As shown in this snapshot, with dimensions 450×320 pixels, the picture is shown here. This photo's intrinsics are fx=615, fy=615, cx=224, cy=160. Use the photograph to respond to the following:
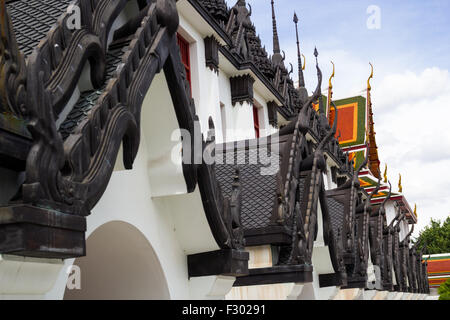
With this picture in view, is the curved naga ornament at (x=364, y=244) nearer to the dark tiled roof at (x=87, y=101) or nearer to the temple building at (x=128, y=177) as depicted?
the temple building at (x=128, y=177)

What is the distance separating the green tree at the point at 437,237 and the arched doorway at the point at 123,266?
6109 cm

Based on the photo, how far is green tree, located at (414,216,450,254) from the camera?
6341cm

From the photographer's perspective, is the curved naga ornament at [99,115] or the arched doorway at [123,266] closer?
the curved naga ornament at [99,115]

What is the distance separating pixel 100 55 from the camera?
4207 millimetres

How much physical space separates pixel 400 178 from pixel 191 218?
3893 cm

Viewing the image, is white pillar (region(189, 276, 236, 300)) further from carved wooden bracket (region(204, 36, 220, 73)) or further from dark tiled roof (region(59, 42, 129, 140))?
carved wooden bracket (region(204, 36, 220, 73))

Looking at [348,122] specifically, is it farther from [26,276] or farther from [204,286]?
[26,276]

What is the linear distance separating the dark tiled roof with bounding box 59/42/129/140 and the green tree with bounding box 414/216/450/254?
2454 inches

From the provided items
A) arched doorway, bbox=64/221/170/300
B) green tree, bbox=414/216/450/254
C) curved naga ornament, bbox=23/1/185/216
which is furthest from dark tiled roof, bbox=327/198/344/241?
green tree, bbox=414/216/450/254

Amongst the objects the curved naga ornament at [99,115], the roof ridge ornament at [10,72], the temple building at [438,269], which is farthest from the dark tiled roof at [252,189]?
the temple building at [438,269]

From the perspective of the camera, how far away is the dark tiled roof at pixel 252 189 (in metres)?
8.50

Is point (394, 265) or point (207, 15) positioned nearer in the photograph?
point (207, 15)
